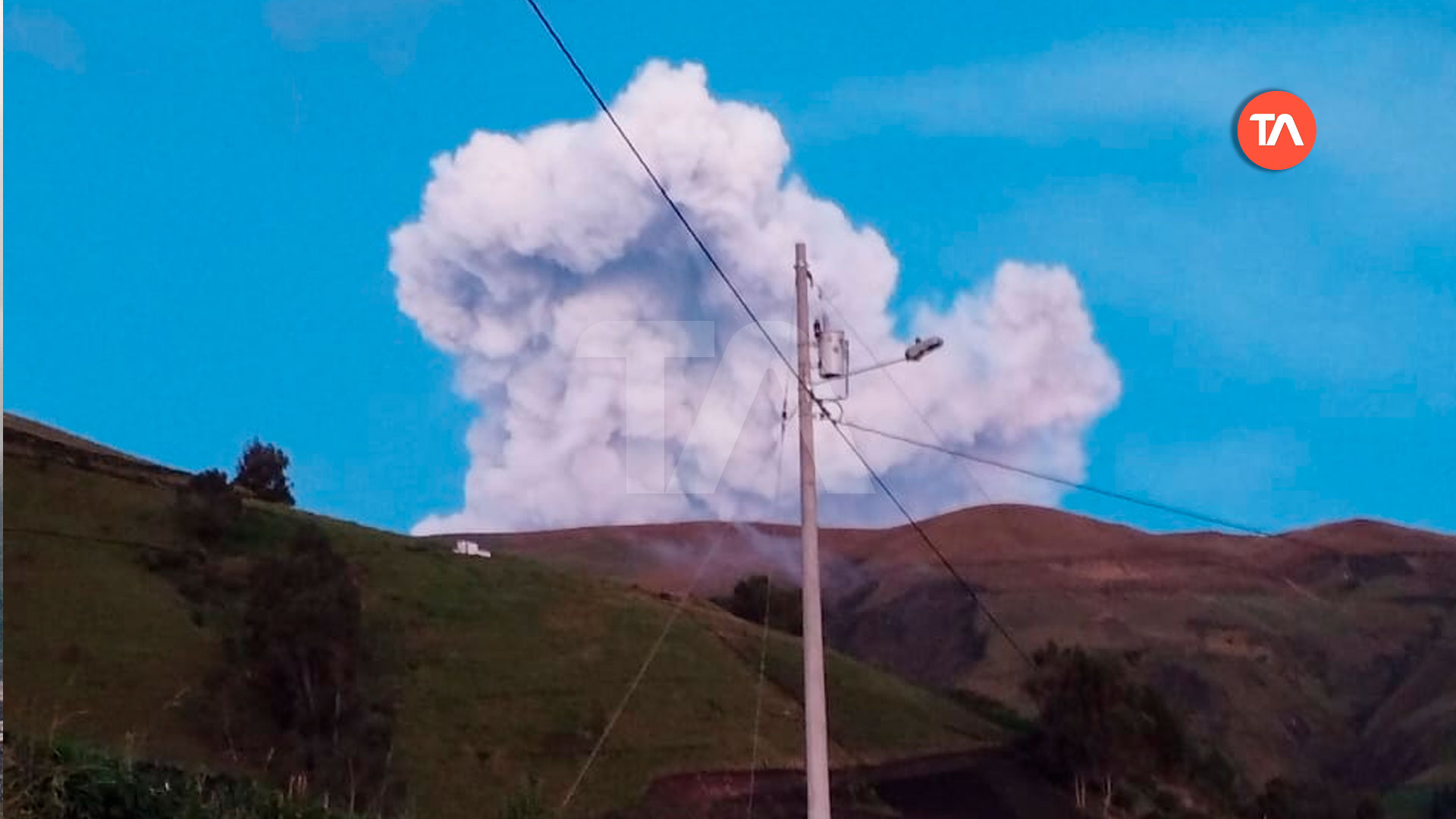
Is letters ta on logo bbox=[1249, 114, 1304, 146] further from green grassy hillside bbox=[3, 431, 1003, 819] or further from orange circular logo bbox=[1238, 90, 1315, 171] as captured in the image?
green grassy hillside bbox=[3, 431, 1003, 819]

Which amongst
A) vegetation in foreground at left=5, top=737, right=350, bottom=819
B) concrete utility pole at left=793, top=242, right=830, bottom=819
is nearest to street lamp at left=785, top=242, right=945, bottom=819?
concrete utility pole at left=793, top=242, right=830, bottom=819

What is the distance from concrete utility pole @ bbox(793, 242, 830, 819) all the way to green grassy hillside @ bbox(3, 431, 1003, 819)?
11.6m

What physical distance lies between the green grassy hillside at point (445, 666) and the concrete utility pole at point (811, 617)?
1164 centimetres

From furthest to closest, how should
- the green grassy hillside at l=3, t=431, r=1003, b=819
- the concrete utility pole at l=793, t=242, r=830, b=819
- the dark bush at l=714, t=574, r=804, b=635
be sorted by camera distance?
the dark bush at l=714, t=574, r=804, b=635 → the green grassy hillside at l=3, t=431, r=1003, b=819 → the concrete utility pole at l=793, t=242, r=830, b=819

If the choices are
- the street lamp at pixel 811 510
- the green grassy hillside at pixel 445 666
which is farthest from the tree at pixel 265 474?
the street lamp at pixel 811 510

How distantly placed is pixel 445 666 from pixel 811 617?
2232 cm

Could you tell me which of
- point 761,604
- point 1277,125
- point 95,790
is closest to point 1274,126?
point 1277,125

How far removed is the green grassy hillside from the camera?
31.0 metres

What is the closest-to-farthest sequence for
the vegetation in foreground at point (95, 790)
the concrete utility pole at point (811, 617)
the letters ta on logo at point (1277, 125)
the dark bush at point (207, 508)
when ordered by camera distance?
the vegetation in foreground at point (95, 790)
the concrete utility pole at point (811, 617)
the letters ta on logo at point (1277, 125)
the dark bush at point (207, 508)

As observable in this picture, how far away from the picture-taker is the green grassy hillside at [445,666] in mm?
30953

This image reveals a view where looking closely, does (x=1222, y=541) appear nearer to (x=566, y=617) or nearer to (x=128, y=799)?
(x=566, y=617)

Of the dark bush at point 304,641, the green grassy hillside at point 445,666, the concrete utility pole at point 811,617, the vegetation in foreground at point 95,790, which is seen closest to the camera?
the vegetation in foreground at point 95,790

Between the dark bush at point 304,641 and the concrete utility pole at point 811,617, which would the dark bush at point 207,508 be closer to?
the dark bush at point 304,641

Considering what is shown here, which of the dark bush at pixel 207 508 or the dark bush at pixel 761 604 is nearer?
the dark bush at pixel 207 508
